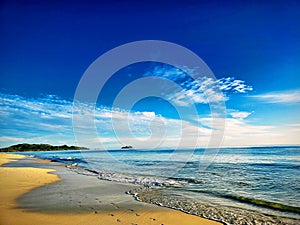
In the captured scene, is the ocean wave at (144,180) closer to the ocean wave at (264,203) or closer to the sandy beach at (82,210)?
the sandy beach at (82,210)

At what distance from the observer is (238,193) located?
972 centimetres

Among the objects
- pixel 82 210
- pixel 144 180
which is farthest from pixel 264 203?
pixel 144 180

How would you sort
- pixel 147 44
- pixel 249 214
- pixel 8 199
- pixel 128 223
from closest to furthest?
pixel 128 223, pixel 249 214, pixel 8 199, pixel 147 44

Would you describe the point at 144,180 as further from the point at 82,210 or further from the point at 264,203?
the point at 264,203

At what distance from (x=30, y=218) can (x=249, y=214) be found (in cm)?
659

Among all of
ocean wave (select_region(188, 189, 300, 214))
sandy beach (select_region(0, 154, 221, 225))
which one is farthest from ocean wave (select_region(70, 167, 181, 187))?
ocean wave (select_region(188, 189, 300, 214))

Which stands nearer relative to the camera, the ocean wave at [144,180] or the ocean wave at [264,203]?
the ocean wave at [264,203]

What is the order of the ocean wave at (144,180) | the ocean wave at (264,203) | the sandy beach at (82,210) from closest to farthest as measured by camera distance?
1. the sandy beach at (82,210)
2. the ocean wave at (264,203)
3. the ocean wave at (144,180)

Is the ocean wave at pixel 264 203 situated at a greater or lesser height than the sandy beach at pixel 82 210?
lesser

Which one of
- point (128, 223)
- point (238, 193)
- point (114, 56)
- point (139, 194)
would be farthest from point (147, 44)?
point (128, 223)

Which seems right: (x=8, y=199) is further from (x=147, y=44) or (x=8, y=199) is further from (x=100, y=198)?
(x=147, y=44)

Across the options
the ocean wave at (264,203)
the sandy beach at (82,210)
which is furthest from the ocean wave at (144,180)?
the ocean wave at (264,203)

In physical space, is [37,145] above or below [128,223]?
above

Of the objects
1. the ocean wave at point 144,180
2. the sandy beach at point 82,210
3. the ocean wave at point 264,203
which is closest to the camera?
the sandy beach at point 82,210
